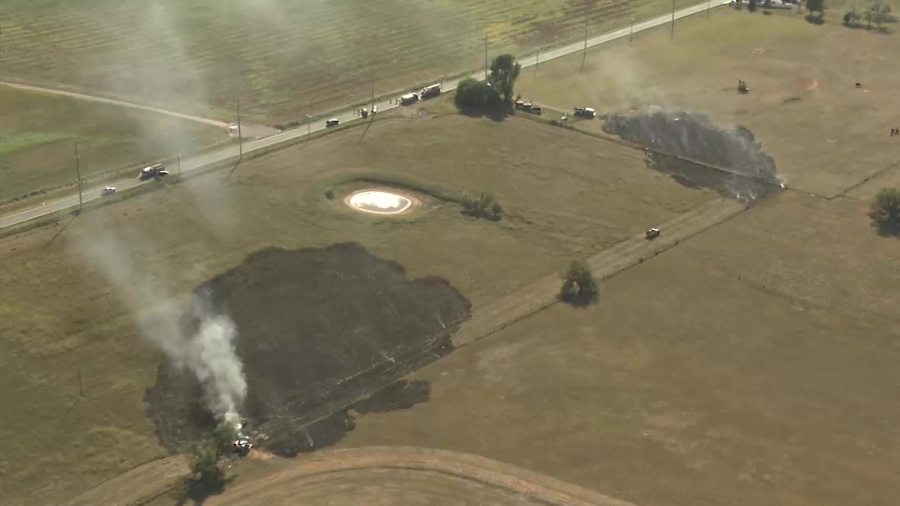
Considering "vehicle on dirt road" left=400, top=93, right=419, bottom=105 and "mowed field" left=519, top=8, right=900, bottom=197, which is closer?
"mowed field" left=519, top=8, right=900, bottom=197

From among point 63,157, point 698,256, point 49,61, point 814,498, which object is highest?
point 49,61

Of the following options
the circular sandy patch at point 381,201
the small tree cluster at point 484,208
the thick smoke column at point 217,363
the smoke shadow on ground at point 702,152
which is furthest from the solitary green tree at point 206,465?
the smoke shadow on ground at point 702,152

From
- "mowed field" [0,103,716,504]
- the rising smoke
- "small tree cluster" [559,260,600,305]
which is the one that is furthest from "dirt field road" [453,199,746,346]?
the rising smoke

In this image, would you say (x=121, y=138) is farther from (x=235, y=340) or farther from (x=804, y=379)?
(x=804, y=379)

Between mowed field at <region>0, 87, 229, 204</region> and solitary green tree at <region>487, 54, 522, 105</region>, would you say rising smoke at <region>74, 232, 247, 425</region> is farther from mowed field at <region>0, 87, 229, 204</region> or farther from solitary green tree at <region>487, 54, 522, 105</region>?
solitary green tree at <region>487, 54, 522, 105</region>

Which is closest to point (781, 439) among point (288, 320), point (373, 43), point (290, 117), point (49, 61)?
point (288, 320)

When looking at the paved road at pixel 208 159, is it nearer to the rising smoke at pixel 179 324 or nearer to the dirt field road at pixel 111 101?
the dirt field road at pixel 111 101
